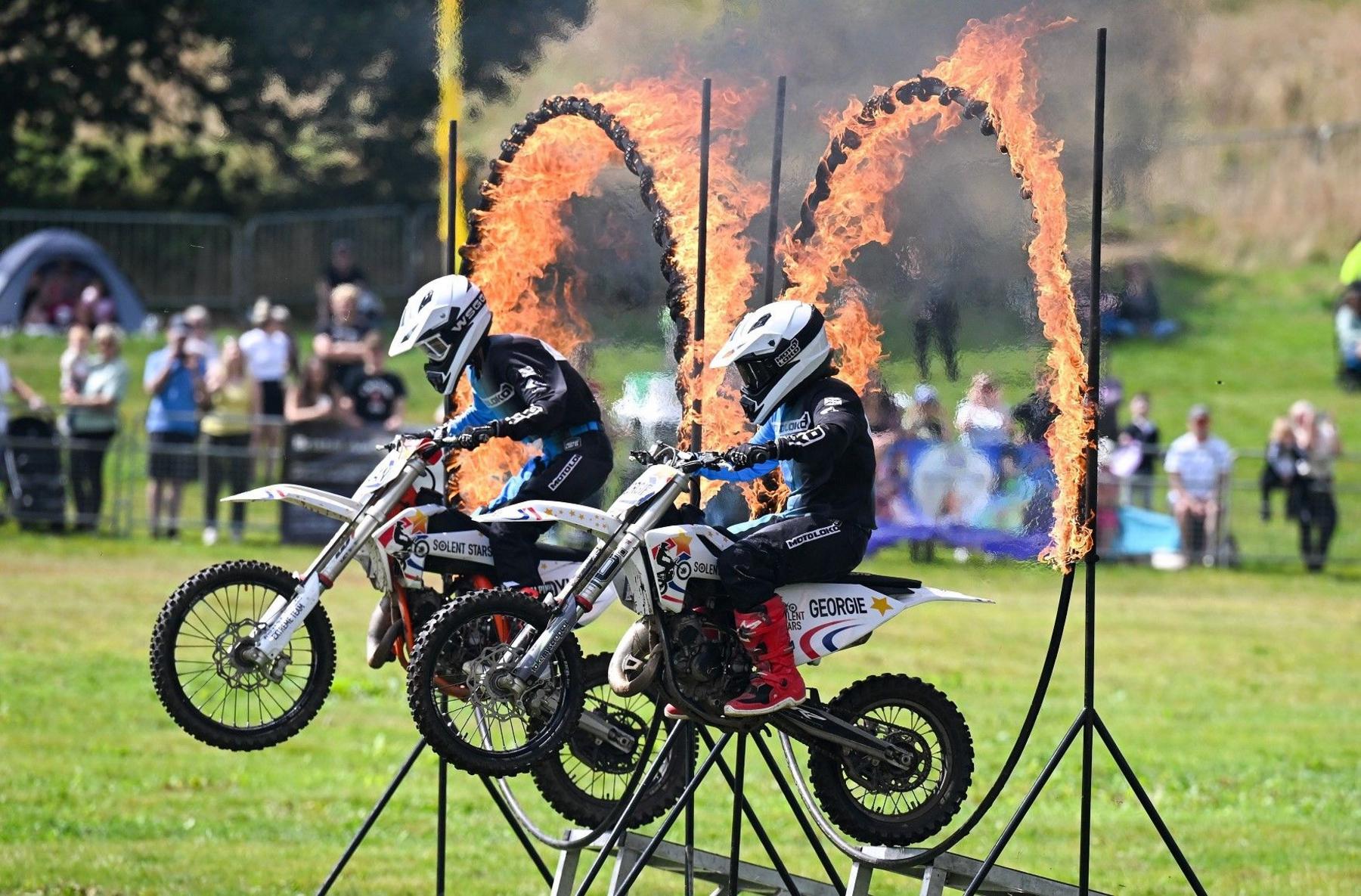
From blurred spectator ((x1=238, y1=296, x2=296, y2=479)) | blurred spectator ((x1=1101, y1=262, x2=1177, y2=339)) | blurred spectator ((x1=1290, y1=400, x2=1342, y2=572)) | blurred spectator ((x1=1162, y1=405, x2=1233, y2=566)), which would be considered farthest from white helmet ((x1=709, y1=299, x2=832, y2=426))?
blurred spectator ((x1=1101, y1=262, x2=1177, y2=339))

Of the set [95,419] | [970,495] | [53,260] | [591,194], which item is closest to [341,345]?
[95,419]

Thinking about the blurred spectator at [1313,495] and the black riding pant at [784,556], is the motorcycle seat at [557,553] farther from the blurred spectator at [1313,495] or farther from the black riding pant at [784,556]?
the blurred spectator at [1313,495]

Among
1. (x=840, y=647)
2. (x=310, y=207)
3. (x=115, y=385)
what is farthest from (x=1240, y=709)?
(x=310, y=207)

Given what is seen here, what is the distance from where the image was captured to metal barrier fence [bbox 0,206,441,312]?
3338 centimetres

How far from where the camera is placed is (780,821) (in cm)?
1409

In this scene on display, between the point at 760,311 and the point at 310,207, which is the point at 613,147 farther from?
the point at 310,207

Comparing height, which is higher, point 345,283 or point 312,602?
point 345,283

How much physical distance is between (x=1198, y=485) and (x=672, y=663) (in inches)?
634

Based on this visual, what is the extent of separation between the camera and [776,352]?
8.34m

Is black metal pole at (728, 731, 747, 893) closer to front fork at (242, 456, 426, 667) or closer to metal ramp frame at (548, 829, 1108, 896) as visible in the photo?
metal ramp frame at (548, 829, 1108, 896)

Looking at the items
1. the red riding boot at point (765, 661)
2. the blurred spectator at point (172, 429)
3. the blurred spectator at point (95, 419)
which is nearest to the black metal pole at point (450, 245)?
the red riding boot at point (765, 661)

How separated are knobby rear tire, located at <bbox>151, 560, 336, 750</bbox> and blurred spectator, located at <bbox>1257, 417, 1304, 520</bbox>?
17.1 m

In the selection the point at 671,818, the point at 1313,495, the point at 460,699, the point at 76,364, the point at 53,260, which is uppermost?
the point at 53,260

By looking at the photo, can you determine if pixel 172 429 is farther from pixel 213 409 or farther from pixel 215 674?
pixel 215 674
